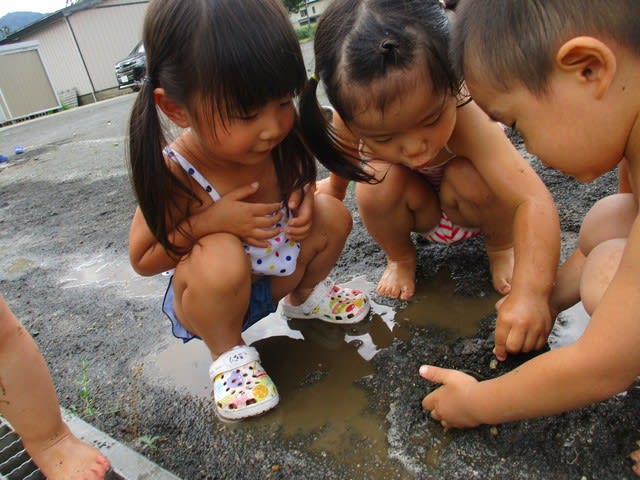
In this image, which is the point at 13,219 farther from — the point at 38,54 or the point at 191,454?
the point at 38,54

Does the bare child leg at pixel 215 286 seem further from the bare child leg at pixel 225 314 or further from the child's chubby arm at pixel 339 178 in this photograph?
the child's chubby arm at pixel 339 178

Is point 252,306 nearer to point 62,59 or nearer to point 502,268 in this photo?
point 502,268

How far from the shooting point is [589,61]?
0.93 meters

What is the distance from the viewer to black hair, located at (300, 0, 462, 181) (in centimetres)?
138

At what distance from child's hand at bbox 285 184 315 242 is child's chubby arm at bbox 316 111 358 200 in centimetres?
21

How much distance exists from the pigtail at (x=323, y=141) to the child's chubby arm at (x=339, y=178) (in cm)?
2

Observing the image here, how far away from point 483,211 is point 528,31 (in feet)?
3.10

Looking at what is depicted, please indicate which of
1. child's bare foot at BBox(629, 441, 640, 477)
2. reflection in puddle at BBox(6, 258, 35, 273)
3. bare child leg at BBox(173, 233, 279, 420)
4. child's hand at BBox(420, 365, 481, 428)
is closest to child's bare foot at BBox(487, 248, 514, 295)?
child's hand at BBox(420, 365, 481, 428)

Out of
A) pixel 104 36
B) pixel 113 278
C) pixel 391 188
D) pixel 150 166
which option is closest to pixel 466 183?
pixel 391 188

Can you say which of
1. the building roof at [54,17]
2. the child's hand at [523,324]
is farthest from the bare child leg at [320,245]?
the building roof at [54,17]

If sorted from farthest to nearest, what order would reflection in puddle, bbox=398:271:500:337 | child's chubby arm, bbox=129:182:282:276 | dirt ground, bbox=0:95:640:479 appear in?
reflection in puddle, bbox=398:271:500:337 < child's chubby arm, bbox=129:182:282:276 < dirt ground, bbox=0:95:640:479

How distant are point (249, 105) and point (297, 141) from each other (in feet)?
1.29

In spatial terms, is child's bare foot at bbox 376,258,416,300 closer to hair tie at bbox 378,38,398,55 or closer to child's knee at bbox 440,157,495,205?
child's knee at bbox 440,157,495,205

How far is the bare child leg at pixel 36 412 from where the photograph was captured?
1325 mm
